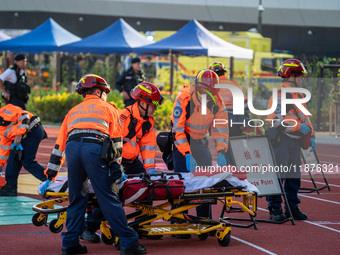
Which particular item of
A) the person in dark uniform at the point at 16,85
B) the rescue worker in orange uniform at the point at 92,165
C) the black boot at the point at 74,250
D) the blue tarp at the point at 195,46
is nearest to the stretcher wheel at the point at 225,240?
the rescue worker in orange uniform at the point at 92,165

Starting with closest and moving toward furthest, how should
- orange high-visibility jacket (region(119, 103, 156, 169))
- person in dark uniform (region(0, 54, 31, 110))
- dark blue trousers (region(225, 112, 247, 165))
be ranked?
orange high-visibility jacket (region(119, 103, 156, 169))
dark blue trousers (region(225, 112, 247, 165))
person in dark uniform (region(0, 54, 31, 110))

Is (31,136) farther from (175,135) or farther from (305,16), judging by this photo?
(305,16)

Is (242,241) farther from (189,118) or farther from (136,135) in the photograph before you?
(136,135)

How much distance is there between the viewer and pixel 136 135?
8820 mm

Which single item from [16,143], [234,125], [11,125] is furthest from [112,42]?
[16,143]

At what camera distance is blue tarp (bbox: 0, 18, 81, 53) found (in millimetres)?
27500

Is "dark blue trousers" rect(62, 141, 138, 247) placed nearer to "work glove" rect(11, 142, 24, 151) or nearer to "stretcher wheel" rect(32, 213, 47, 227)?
"stretcher wheel" rect(32, 213, 47, 227)

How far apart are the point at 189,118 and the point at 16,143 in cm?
385

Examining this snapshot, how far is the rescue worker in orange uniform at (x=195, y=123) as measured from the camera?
903cm

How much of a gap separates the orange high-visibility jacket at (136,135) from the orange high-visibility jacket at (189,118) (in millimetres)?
329

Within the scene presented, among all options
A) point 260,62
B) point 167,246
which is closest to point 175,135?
point 167,246

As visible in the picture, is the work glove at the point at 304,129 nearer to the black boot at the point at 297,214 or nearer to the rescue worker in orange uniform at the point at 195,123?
the black boot at the point at 297,214

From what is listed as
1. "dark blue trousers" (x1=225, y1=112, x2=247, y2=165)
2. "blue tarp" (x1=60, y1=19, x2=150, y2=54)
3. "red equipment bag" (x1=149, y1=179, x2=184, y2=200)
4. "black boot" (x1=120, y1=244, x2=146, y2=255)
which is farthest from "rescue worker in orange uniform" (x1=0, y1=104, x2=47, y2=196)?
"blue tarp" (x1=60, y1=19, x2=150, y2=54)

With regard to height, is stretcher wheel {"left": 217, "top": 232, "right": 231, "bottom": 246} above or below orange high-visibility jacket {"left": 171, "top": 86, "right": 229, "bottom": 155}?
below
